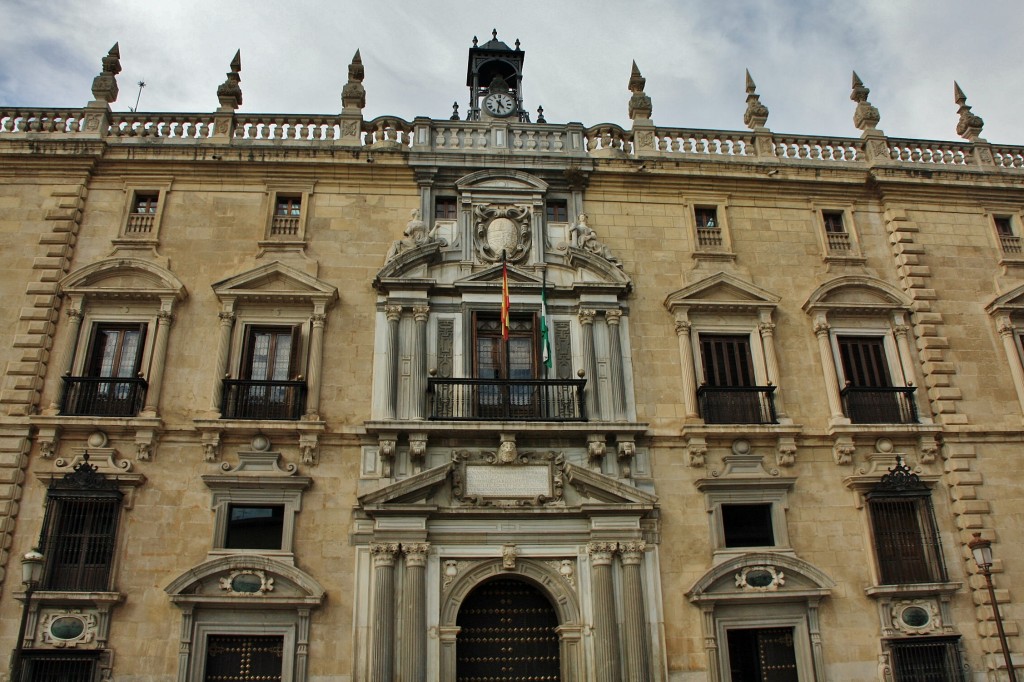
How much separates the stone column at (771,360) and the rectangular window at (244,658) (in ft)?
33.3

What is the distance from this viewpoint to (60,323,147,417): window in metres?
14.4

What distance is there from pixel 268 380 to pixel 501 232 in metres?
5.61

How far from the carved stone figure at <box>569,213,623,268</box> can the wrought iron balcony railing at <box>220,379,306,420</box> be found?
6.36 m

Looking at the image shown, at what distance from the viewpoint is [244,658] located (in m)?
13.0

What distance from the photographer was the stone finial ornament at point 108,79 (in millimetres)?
17375

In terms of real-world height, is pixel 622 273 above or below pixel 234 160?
below

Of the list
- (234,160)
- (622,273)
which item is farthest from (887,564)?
(234,160)

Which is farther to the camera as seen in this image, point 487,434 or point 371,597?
point 487,434

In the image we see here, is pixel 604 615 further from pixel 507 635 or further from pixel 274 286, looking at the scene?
pixel 274 286

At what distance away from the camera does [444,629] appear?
43.5ft

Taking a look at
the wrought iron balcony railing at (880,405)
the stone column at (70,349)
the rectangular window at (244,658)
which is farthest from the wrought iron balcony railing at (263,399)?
the wrought iron balcony railing at (880,405)

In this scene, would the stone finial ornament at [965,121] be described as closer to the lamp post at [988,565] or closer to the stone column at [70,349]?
the lamp post at [988,565]

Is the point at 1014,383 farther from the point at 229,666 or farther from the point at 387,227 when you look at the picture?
the point at 229,666

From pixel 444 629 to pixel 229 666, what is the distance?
361cm
